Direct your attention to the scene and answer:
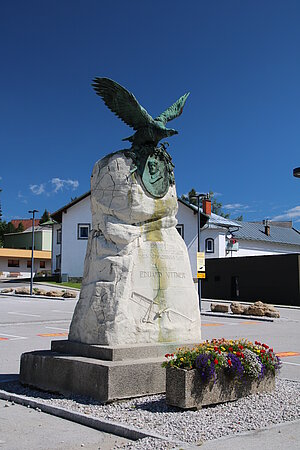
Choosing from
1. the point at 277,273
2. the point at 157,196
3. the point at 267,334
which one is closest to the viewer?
the point at 157,196

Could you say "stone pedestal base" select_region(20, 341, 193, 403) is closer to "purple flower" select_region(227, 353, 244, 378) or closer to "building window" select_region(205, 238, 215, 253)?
"purple flower" select_region(227, 353, 244, 378)

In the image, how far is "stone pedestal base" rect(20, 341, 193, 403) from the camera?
6.91 meters

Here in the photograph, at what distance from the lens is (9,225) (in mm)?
103562

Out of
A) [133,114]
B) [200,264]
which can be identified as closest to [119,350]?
[133,114]

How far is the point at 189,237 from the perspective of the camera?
51.8m

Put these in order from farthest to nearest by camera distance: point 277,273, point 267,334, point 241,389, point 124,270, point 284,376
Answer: point 277,273 < point 267,334 < point 284,376 < point 124,270 < point 241,389

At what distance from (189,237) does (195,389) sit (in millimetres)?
45529

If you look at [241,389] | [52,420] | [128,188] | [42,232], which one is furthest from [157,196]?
[42,232]

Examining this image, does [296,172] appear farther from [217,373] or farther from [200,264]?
[200,264]

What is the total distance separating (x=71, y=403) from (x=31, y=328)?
41.9 feet

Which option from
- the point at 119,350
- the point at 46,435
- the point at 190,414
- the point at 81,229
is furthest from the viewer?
the point at 81,229

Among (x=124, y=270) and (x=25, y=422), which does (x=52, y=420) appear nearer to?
(x=25, y=422)

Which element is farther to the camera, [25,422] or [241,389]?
[241,389]

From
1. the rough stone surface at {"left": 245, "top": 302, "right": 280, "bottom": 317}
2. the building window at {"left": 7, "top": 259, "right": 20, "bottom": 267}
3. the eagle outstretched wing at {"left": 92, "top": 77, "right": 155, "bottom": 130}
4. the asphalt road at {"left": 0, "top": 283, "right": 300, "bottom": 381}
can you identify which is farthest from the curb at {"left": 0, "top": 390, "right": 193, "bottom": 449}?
the building window at {"left": 7, "top": 259, "right": 20, "bottom": 267}
